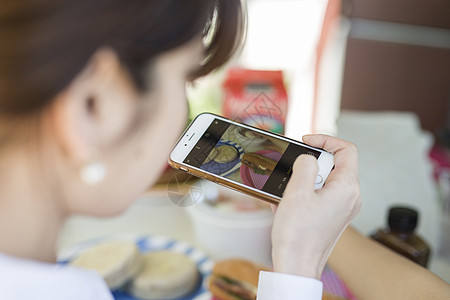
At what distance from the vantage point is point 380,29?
1413 millimetres

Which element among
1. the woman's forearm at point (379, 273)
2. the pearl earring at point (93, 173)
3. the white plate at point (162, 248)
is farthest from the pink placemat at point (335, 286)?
the pearl earring at point (93, 173)

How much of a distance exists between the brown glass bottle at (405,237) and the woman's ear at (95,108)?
436 mm

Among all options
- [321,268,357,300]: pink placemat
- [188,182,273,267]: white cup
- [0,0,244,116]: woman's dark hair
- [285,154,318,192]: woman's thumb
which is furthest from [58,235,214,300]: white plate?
[0,0,244,116]: woman's dark hair

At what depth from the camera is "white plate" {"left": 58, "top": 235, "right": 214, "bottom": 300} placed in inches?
24.8

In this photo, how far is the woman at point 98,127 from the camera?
0.86ft

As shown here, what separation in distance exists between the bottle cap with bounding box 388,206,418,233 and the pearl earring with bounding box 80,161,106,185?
430mm

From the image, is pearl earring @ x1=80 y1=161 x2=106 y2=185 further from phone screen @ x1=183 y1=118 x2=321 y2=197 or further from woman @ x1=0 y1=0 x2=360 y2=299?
phone screen @ x1=183 y1=118 x2=321 y2=197

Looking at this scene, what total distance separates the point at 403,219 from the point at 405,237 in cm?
4

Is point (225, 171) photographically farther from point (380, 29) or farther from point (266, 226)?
point (380, 29)

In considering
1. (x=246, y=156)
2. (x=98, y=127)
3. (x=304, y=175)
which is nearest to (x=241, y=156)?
(x=246, y=156)

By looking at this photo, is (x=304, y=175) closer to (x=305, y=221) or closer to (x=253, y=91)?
(x=305, y=221)

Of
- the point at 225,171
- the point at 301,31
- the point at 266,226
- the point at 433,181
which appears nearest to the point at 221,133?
the point at 225,171

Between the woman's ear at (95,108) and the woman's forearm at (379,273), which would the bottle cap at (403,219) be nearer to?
the woman's forearm at (379,273)

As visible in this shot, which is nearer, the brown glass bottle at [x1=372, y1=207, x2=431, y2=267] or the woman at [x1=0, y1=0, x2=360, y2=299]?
the woman at [x1=0, y1=0, x2=360, y2=299]
